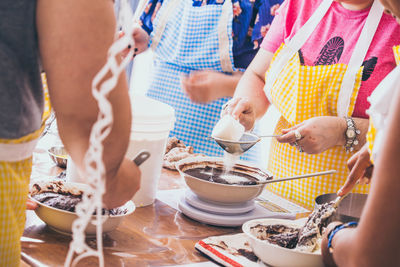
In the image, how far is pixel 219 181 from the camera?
1364mm

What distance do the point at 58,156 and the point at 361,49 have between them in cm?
126

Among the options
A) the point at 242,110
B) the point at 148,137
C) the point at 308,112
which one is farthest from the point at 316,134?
the point at 148,137

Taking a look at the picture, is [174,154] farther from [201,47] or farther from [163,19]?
[163,19]

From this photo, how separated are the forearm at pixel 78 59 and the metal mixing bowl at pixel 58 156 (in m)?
0.90

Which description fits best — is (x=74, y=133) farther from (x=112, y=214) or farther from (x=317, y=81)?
(x=317, y=81)

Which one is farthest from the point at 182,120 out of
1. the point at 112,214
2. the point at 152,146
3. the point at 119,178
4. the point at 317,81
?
the point at 119,178

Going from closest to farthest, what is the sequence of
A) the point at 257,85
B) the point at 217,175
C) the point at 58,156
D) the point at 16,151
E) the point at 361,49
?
1. the point at 16,151
2. the point at 217,175
3. the point at 58,156
4. the point at 361,49
5. the point at 257,85

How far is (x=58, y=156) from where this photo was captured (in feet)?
5.19

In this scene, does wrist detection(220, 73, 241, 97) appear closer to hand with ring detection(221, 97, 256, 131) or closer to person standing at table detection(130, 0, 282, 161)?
person standing at table detection(130, 0, 282, 161)

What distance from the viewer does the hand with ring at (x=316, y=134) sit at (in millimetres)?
1649

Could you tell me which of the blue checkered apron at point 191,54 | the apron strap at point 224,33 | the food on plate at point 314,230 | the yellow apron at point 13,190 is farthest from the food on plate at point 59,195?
the apron strap at point 224,33

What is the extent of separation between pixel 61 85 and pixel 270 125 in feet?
11.2

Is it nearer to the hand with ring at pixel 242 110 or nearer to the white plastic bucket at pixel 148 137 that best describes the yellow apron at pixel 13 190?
the white plastic bucket at pixel 148 137

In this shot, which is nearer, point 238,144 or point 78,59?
point 78,59
